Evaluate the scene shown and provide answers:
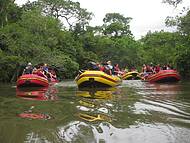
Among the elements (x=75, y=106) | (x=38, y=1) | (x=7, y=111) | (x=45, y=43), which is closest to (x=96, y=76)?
(x=75, y=106)

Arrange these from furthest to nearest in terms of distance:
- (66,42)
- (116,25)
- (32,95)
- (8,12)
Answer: (116,25) → (66,42) → (8,12) → (32,95)

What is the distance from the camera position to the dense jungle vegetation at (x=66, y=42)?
91.9 ft

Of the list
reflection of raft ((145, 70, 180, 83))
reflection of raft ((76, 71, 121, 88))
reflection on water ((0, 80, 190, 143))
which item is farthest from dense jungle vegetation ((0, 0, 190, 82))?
reflection on water ((0, 80, 190, 143))

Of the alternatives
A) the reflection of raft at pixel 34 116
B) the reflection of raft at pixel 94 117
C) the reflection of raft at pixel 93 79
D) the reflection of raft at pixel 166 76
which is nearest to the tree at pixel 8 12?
the reflection of raft at pixel 166 76

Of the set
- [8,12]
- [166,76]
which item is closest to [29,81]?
[166,76]

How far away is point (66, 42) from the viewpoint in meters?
41.2

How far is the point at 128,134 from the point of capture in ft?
20.0

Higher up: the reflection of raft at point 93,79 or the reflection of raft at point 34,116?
the reflection of raft at point 93,79

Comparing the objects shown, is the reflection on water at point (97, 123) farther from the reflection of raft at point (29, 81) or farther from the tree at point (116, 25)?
the tree at point (116, 25)

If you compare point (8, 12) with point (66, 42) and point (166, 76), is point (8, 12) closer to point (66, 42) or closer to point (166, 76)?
point (66, 42)

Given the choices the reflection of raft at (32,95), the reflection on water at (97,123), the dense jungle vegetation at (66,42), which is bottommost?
the reflection on water at (97,123)

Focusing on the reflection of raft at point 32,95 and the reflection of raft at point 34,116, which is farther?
the reflection of raft at point 32,95

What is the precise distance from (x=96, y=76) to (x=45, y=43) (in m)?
16.1

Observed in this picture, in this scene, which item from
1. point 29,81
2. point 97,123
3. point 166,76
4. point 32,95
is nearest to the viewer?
point 97,123
